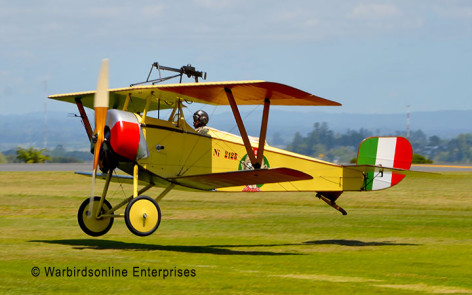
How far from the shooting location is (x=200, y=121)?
1484 cm

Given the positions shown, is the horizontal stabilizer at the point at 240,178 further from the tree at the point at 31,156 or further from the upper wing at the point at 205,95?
the tree at the point at 31,156

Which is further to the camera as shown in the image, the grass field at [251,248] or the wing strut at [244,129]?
the wing strut at [244,129]

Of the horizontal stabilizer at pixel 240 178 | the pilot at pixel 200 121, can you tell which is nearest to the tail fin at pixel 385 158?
the horizontal stabilizer at pixel 240 178

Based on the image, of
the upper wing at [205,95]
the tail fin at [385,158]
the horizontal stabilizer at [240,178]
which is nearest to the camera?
the horizontal stabilizer at [240,178]

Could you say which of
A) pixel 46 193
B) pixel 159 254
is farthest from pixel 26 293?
pixel 46 193

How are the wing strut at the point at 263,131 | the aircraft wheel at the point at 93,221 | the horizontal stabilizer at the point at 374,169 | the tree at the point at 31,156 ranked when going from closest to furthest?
the wing strut at the point at 263,131 < the aircraft wheel at the point at 93,221 < the horizontal stabilizer at the point at 374,169 < the tree at the point at 31,156

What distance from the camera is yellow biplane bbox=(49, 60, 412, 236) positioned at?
43.0ft

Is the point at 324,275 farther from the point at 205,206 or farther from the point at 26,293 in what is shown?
the point at 205,206

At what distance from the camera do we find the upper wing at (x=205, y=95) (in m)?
13.0

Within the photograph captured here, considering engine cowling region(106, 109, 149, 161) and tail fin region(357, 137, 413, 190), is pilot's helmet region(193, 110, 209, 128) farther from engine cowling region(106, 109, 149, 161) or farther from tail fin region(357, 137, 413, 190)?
tail fin region(357, 137, 413, 190)

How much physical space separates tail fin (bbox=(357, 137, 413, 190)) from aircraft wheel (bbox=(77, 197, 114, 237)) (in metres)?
5.38

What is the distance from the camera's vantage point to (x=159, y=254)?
489 inches

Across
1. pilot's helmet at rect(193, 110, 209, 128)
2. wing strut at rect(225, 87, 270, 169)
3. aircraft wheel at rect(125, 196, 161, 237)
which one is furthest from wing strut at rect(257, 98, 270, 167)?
aircraft wheel at rect(125, 196, 161, 237)

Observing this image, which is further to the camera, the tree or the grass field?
the tree
